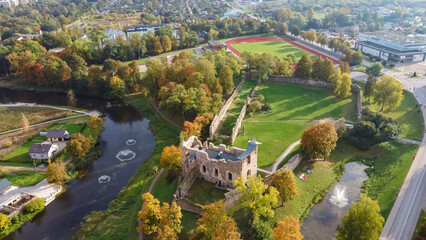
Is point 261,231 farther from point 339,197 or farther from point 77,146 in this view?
point 77,146

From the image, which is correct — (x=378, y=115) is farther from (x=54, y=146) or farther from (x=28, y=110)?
(x=28, y=110)

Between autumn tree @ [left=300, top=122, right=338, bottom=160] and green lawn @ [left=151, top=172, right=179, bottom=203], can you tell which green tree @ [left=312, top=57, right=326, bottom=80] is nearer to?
autumn tree @ [left=300, top=122, right=338, bottom=160]

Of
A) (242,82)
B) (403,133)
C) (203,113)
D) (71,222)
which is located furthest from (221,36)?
(71,222)

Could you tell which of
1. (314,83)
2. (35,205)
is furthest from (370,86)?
(35,205)

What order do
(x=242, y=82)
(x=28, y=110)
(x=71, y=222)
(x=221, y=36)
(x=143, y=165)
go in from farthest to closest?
(x=221, y=36) → (x=242, y=82) → (x=28, y=110) → (x=143, y=165) → (x=71, y=222)

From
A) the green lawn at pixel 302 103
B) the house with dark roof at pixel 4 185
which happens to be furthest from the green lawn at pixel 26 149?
the green lawn at pixel 302 103

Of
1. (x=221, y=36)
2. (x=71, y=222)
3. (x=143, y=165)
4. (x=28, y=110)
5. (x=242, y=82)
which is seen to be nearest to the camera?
(x=71, y=222)

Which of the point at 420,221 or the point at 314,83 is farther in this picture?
the point at 314,83
